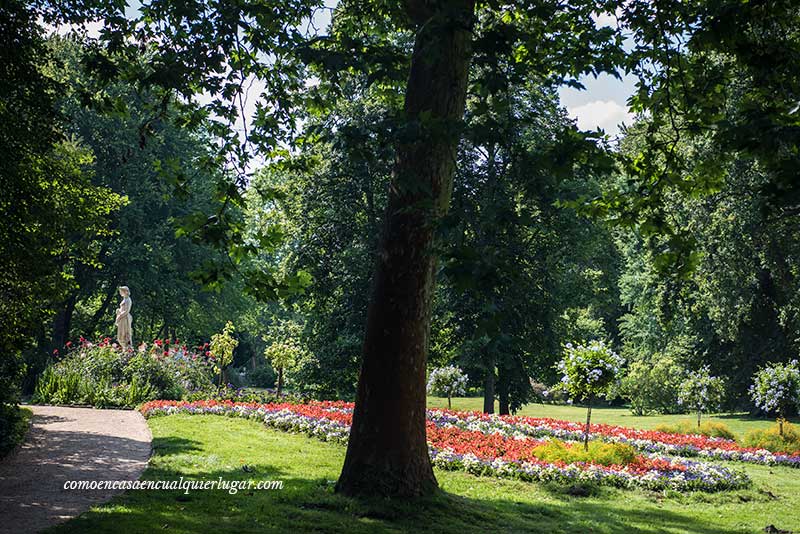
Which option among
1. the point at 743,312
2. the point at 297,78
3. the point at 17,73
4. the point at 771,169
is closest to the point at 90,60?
the point at 17,73

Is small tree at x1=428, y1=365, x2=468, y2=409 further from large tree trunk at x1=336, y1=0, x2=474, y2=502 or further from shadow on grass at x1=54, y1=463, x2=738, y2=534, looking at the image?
large tree trunk at x1=336, y1=0, x2=474, y2=502

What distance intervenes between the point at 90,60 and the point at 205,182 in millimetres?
24893

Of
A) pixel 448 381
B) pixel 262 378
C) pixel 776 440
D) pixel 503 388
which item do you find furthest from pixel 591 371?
pixel 262 378

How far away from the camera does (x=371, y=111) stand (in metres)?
21.7

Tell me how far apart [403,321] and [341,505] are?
2.01 metres

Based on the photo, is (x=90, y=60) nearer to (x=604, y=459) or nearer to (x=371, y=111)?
(x=604, y=459)

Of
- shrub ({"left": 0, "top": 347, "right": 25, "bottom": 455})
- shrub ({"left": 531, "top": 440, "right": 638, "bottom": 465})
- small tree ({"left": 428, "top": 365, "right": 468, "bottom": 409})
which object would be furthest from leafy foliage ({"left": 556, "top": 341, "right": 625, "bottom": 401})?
shrub ({"left": 0, "top": 347, "right": 25, "bottom": 455})

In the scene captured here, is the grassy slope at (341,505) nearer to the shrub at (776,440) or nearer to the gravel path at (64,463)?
the gravel path at (64,463)

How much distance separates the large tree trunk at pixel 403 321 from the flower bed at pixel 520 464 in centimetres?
385

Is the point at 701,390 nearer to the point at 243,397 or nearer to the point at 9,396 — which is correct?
the point at 243,397

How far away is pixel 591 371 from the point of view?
13.2 meters

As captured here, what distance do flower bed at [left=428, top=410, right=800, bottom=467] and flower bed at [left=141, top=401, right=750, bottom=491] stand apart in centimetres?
159

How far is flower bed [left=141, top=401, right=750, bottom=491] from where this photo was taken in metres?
10.8

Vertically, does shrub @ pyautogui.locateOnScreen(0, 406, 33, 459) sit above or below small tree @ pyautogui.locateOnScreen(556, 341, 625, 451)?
below
